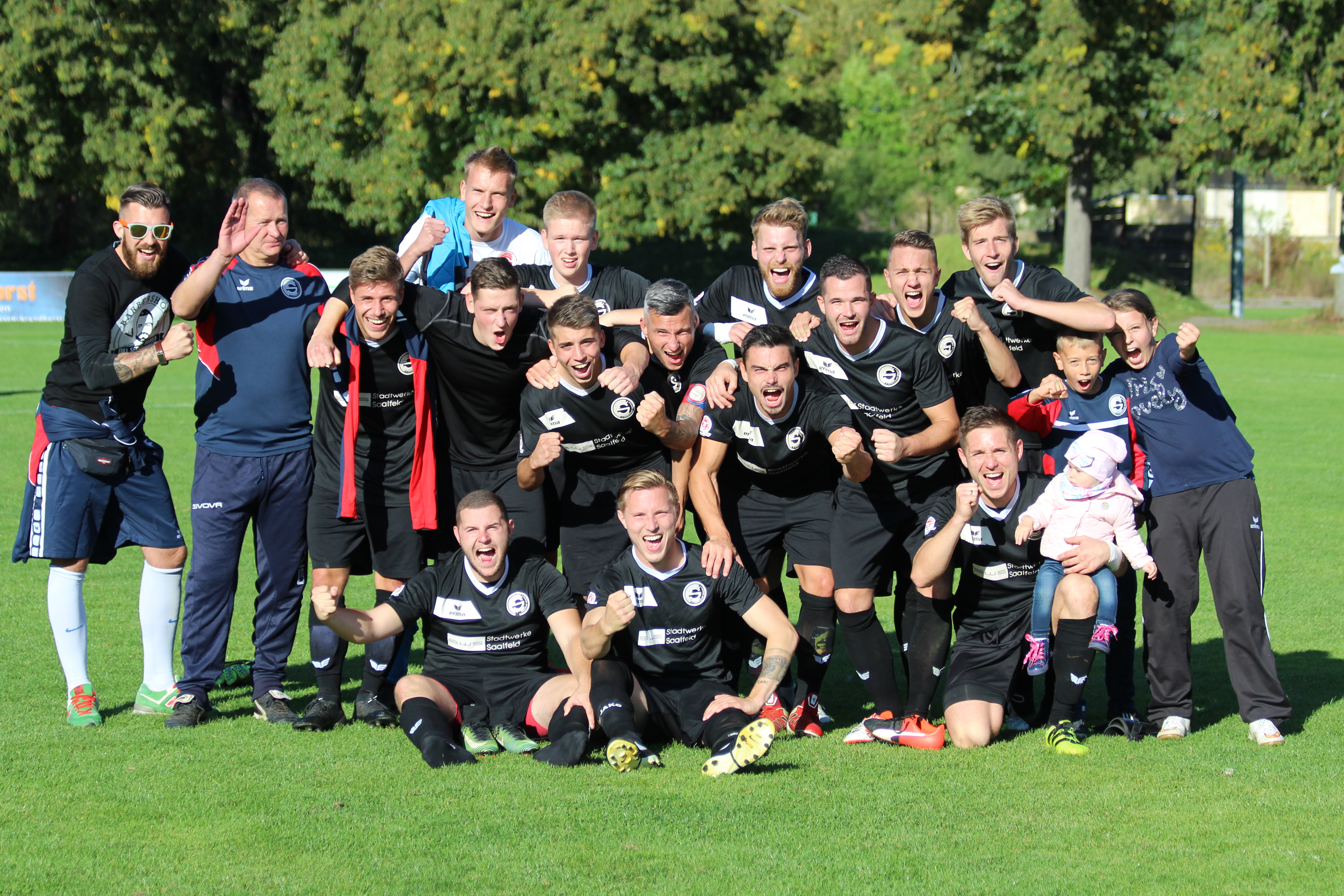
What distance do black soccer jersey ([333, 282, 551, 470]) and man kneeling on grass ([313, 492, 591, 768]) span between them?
54cm

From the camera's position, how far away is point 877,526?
5.89 metres

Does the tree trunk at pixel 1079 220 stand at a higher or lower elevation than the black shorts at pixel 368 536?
higher

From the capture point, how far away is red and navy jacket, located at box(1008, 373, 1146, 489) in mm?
5656

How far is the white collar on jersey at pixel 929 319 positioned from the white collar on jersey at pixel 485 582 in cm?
216

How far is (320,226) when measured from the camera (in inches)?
1636

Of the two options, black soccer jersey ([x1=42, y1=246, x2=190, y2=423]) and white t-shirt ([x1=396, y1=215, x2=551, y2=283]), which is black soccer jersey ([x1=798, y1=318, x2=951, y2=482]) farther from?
black soccer jersey ([x1=42, y1=246, x2=190, y2=423])

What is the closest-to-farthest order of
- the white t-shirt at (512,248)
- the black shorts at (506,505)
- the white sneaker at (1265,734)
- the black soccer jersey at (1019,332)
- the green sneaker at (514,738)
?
the green sneaker at (514,738) < the white sneaker at (1265,734) < the black shorts at (506,505) < the black soccer jersey at (1019,332) < the white t-shirt at (512,248)

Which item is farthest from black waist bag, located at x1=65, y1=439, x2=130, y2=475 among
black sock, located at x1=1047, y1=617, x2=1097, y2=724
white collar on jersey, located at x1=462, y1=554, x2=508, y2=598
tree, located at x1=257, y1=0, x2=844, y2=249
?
tree, located at x1=257, y1=0, x2=844, y2=249

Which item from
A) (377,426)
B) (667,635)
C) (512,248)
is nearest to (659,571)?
(667,635)

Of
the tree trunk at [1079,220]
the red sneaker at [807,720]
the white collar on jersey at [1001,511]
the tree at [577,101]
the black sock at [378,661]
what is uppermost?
the tree at [577,101]

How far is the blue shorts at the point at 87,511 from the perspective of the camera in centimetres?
557

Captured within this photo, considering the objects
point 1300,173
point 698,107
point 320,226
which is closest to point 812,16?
point 698,107

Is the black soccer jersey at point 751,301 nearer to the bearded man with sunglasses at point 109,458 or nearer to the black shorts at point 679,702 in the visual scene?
the black shorts at point 679,702

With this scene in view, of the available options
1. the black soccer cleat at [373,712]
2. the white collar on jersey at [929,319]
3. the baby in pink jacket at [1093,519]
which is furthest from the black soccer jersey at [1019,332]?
the black soccer cleat at [373,712]
